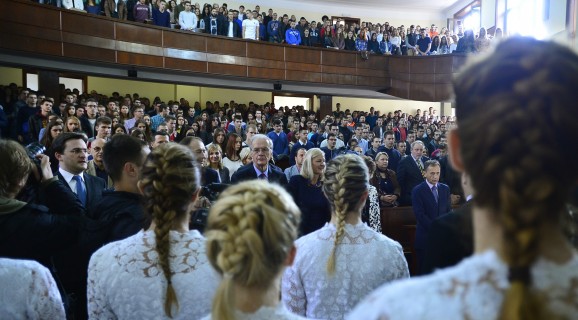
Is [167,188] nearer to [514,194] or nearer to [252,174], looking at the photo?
[514,194]

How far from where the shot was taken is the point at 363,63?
49.0 feet

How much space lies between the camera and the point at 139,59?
11.3 meters

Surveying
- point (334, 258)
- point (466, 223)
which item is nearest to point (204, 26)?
point (334, 258)

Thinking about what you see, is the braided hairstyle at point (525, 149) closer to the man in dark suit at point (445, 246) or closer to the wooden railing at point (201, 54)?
the man in dark suit at point (445, 246)

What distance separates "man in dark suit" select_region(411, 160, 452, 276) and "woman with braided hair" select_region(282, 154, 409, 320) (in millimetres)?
2602

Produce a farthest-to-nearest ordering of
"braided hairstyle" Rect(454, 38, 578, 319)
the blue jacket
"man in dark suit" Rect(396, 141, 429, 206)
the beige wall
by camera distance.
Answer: the blue jacket
the beige wall
"man in dark suit" Rect(396, 141, 429, 206)
"braided hairstyle" Rect(454, 38, 578, 319)

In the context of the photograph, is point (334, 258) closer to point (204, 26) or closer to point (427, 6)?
point (204, 26)

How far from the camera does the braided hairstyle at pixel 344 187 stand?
194cm

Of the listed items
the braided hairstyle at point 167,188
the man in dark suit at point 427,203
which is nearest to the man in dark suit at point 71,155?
the braided hairstyle at point 167,188

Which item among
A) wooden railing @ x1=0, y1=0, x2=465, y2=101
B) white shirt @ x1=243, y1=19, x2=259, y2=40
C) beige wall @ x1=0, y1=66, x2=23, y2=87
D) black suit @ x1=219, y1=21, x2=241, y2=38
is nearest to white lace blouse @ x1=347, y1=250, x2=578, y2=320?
wooden railing @ x1=0, y1=0, x2=465, y2=101

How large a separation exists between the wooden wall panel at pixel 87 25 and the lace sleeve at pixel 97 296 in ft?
33.3

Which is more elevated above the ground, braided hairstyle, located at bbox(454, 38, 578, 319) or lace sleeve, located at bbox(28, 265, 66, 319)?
braided hairstyle, located at bbox(454, 38, 578, 319)

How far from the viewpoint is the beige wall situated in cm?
1243

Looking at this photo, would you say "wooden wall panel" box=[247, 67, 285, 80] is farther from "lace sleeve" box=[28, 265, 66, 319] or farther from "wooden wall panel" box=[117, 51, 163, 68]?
"lace sleeve" box=[28, 265, 66, 319]
